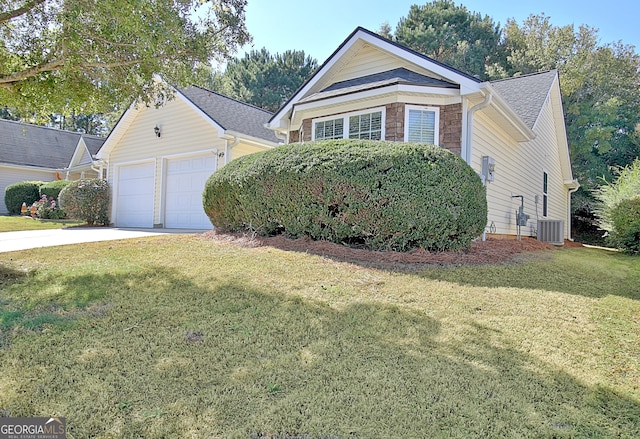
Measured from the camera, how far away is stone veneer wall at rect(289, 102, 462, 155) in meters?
8.34

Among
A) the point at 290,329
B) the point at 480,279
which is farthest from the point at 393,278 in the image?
the point at 290,329

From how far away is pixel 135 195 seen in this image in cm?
1456

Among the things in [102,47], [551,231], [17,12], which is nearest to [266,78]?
[551,231]

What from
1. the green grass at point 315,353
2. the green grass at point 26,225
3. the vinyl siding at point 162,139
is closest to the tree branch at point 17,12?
the green grass at point 315,353

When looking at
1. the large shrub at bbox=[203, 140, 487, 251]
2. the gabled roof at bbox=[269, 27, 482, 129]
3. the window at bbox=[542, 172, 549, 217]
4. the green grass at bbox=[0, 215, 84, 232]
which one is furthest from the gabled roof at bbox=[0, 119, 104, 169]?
the window at bbox=[542, 172, 549, 217]

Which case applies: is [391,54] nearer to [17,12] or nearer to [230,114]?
[230,114]

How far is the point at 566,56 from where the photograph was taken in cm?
2125

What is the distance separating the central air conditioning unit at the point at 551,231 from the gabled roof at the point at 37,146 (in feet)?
72.7

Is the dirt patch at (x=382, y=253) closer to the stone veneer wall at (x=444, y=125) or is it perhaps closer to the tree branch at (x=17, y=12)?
the stone veneer wall at (x=444, y=125)

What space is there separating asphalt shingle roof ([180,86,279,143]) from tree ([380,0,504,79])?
Answer: 17374 mm

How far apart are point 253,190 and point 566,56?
2204 cm

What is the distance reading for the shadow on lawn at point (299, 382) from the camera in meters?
2.09

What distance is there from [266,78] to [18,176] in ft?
58.8

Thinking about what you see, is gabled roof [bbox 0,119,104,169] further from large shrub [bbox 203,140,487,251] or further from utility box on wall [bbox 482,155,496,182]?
utility box on wall [bbox 482,155,496,182]
